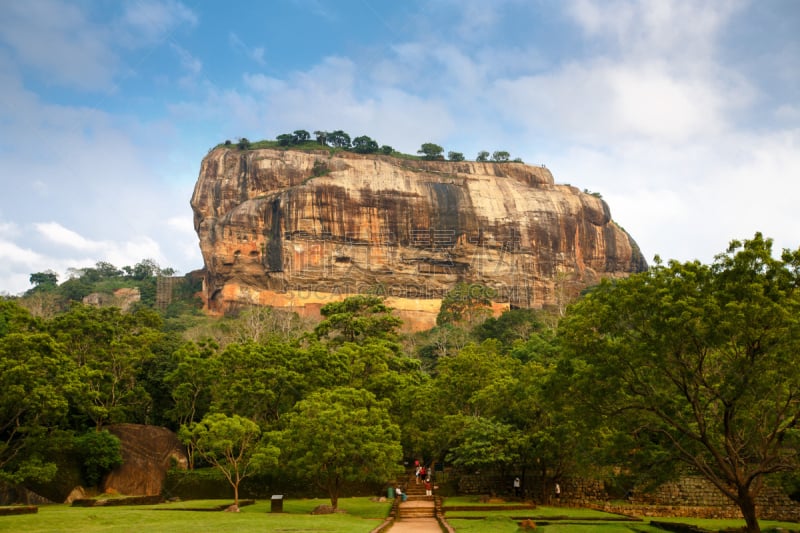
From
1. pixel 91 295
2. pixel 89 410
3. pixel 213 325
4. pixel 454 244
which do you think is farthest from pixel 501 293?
pixel 89 410

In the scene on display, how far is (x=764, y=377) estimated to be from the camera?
14930mm

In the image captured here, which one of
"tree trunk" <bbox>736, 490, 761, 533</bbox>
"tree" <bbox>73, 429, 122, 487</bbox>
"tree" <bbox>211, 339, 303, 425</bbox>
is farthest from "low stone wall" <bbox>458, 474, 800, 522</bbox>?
"tree" <bbox>73, 429, 122, 487</bbox>

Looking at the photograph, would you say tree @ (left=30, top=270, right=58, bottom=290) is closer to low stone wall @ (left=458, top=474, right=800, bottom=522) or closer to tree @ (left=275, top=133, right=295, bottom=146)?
tree @ (left=275, top=133, right=295, bottom=146)

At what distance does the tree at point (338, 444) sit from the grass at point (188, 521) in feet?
4.24

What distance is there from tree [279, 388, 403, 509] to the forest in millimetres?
75

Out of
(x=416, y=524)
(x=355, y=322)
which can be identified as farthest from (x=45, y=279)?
(x=416, y=524)

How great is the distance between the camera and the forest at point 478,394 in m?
15.4

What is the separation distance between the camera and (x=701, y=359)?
15.6 meters

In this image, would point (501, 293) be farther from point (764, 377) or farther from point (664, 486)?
point (764, 377)

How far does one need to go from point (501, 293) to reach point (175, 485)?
203ft

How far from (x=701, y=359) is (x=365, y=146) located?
81162 millimetres

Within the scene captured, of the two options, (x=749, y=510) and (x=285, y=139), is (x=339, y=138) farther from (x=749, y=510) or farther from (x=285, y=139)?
(x=749, y=510)

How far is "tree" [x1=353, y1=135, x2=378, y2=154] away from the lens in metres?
93.3

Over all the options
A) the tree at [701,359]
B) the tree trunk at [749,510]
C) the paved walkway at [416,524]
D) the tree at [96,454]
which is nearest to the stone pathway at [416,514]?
the paved walkway at [416,524]
